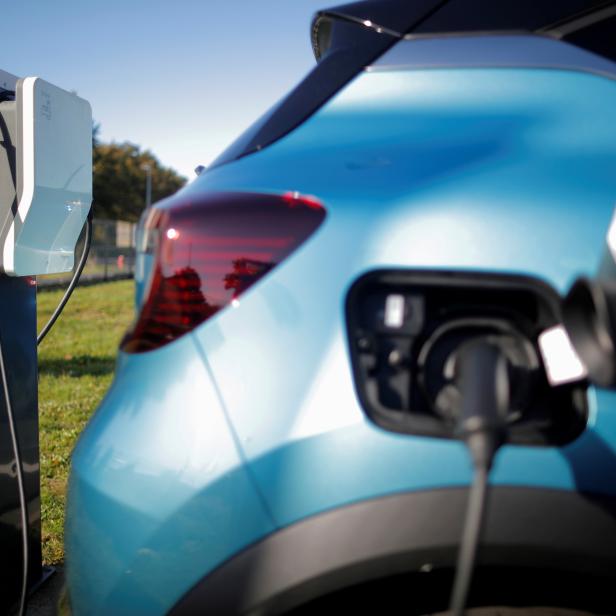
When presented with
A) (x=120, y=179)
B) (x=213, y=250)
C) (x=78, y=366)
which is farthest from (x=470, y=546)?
(x=120, y=179)

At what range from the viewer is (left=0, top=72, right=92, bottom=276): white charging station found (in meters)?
2.09

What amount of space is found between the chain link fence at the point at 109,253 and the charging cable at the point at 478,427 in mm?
20997

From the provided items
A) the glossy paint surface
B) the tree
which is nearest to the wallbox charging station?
the glossy paint surface

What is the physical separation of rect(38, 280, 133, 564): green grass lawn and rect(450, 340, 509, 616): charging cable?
8.79ft

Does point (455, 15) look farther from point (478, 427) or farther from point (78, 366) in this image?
point (78, 366)

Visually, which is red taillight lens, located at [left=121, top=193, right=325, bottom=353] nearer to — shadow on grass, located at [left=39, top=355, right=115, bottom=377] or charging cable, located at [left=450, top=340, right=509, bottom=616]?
charging cable, located at [left=450, top=340, right=509, bottom=616]

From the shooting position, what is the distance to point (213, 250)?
112 centimetres

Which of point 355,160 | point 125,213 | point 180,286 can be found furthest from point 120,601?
point 125,213

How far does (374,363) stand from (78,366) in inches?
275

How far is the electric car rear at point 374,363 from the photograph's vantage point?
101cm

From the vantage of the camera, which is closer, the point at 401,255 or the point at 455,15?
the point at 401,255

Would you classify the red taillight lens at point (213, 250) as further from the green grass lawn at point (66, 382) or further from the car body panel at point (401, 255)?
the green grass lawn at point (66, 382)

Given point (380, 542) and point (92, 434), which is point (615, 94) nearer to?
point (380, 542)

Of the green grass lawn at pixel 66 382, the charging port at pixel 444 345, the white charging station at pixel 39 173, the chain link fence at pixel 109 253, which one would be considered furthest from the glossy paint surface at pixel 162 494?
the chain link fence at pixel 109 253
